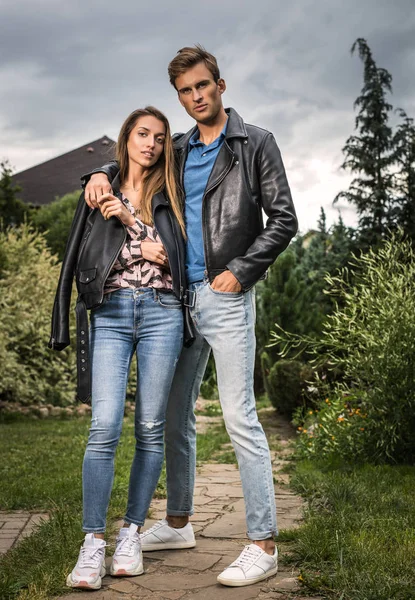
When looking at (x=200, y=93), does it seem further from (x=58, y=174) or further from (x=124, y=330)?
(x=58, y=174)

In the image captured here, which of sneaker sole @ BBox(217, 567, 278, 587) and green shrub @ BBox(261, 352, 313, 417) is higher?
green shrub @ BBox(261, 352, 313, 417)

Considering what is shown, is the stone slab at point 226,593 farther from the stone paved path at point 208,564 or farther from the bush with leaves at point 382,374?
the bush with leaves at point 382,374

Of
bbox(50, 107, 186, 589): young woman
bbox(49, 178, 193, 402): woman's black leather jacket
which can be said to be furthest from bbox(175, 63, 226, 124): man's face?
bbox(49, 178, 193, 402): woman's black leather jacket

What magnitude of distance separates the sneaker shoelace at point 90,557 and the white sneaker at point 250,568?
0.50 meters

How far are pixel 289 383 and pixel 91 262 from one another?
258 inches

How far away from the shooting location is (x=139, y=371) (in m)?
3.26

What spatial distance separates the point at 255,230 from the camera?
10.9 ft

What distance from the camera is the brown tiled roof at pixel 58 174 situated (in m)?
30.7

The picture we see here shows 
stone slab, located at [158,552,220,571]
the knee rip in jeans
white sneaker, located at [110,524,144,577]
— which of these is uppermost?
the knee rip in jeans

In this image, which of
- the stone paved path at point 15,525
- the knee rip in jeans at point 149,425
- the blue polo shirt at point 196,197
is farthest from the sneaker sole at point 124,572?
the blue polo shirt at point 196,197

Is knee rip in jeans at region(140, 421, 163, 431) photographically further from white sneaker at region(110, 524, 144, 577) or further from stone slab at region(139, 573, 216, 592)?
stone slab at region(139, 573, 216, 592)

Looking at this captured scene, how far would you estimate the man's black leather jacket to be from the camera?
319cm

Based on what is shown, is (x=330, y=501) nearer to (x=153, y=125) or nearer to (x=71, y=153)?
(x=153, y=125)

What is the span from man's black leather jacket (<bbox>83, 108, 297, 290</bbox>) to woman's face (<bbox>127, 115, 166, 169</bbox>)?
325 millimetres
